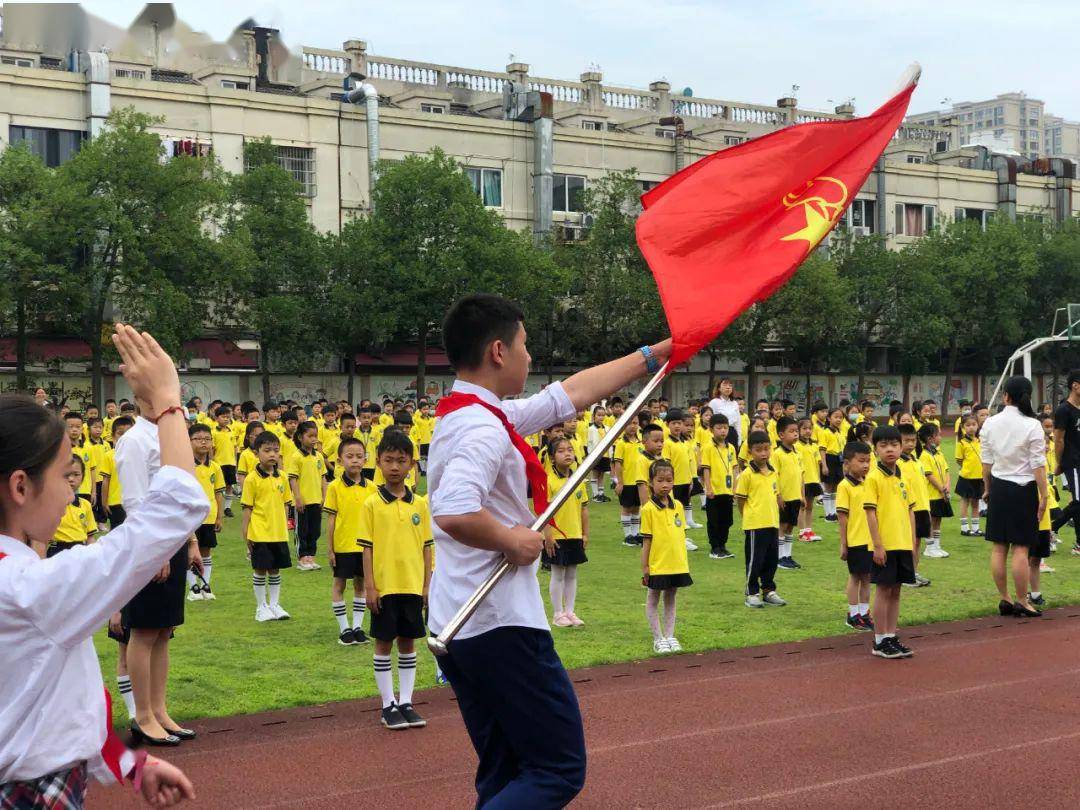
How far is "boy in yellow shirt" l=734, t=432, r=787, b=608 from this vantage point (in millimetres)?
11305

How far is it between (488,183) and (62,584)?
36.9m

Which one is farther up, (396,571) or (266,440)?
(266,440)

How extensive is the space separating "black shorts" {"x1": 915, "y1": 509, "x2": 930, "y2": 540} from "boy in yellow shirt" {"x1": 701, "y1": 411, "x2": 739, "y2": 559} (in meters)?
2.57

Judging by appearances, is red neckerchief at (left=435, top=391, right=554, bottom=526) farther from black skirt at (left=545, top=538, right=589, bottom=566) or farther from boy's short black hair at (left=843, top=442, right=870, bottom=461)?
boy's short black hair at (left=843, top=442, right=870, bottom=461)

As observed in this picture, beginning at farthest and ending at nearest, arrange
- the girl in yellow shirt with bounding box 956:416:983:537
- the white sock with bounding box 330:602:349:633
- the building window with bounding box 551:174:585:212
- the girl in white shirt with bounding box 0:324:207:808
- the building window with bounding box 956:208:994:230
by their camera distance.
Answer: the building window with bounding box 956:208:994:230 < the building window with bounding box 551:174:585:212 < the girl in yellow shirt with bounding box 956:416:983:537 < the white sock with bounding box 330:602:349:633 < the girl in white shirt with bounding box 0:324:207:808

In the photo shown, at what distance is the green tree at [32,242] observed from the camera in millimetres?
26891

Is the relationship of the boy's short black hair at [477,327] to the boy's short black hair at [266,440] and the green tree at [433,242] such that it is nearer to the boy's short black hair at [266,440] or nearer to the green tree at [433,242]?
the boy's short black hair at [266,440]

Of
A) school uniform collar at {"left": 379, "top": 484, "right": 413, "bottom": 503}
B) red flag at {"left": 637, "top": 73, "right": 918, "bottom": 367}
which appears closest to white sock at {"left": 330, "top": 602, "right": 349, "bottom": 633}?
school uniform collar at {"left": 379, "top": 484, "right": 413, "bottom": 503}

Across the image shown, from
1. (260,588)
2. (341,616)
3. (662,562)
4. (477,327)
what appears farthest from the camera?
(260,588)

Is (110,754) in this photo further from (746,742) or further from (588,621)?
(588,621)

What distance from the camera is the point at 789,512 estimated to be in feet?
46.8

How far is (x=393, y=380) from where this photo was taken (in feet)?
121

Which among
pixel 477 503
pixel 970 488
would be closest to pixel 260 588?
pixel 477 503

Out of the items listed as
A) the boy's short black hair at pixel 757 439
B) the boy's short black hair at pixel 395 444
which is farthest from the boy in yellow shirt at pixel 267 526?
the boy's short black hair at pixel 757 439
